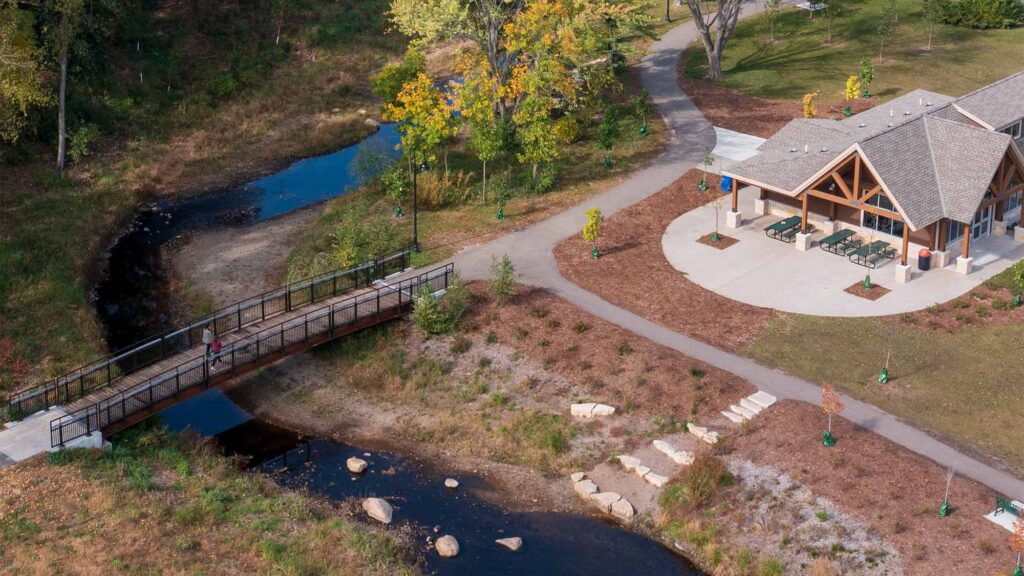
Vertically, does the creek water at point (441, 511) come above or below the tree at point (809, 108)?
below

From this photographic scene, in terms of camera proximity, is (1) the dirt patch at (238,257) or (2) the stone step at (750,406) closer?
(2) the stone step at (750,406)

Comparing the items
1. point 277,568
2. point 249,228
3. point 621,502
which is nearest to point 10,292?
point 249,228

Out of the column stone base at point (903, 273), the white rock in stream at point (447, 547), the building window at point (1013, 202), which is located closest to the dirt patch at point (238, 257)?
the white rock in stream at point (447, 547)

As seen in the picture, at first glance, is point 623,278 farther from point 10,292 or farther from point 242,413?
point 10,292

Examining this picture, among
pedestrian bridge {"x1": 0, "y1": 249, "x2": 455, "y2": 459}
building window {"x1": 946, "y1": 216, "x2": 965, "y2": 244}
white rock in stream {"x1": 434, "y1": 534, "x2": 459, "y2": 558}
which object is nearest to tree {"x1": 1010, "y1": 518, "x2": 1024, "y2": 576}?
white rock in stream {"x1": 434, "y1": 534, "x2": 459, "y2": 558}

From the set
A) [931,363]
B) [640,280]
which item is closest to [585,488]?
[640,280]

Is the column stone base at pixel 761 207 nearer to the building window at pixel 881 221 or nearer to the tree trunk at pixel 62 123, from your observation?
the building window at pixel 881 221
